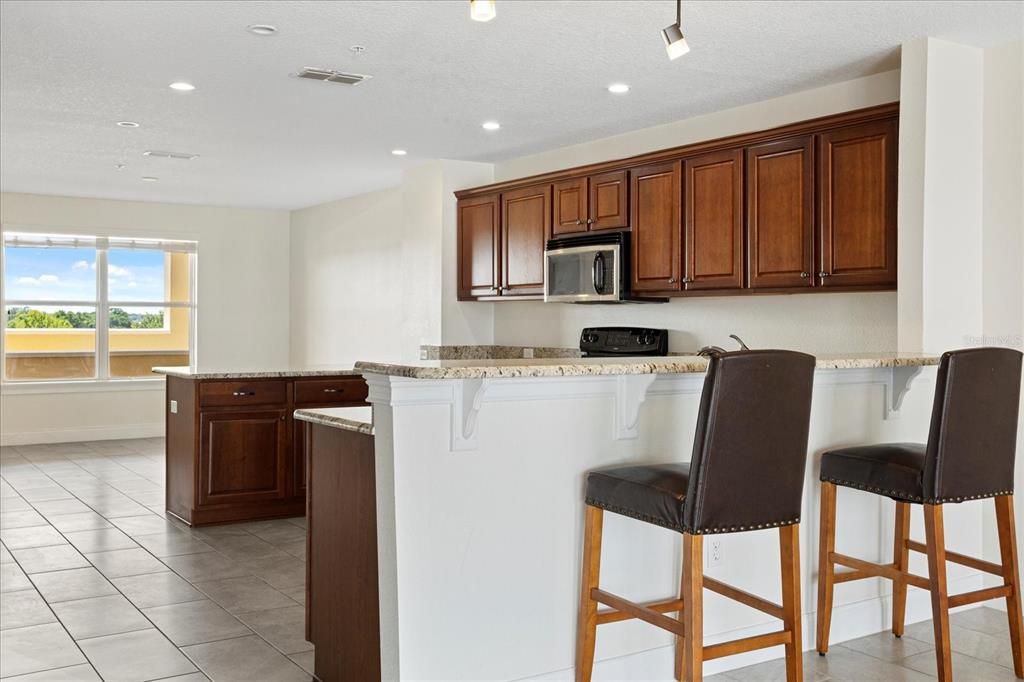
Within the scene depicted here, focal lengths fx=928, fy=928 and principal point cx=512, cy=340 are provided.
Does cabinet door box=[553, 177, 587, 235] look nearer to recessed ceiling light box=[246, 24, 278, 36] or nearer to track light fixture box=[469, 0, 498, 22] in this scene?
recessed ceiling light box=[246, 24, 278, 36]

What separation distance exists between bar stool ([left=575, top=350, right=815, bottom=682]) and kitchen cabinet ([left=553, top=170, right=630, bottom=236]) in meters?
2.89

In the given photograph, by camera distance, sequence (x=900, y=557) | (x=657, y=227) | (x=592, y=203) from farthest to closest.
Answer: (x=592, y=203), (x=657, y=227), (x=900, y=557)

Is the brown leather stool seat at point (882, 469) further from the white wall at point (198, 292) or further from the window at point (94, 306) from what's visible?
the window at point (94, 306)

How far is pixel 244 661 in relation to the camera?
3.25 m

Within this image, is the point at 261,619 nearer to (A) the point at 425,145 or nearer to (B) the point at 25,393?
(A) the point at 425,145

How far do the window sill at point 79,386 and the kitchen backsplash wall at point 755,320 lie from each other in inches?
190

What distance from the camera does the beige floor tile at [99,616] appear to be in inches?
140

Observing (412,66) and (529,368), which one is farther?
(412,66)

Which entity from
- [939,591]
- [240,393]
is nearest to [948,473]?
[939,591]

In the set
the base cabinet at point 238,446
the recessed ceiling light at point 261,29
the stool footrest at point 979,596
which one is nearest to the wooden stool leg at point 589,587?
the stool footrest at point 979,596

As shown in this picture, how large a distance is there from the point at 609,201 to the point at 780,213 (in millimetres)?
1277

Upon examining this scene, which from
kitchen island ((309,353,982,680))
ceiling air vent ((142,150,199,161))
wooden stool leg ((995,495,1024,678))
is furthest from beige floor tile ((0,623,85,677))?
ceiling air vent ((142,150,199,161))

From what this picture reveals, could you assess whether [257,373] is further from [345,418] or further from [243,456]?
[345,418]

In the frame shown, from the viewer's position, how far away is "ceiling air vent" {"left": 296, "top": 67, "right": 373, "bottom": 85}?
171 inches
